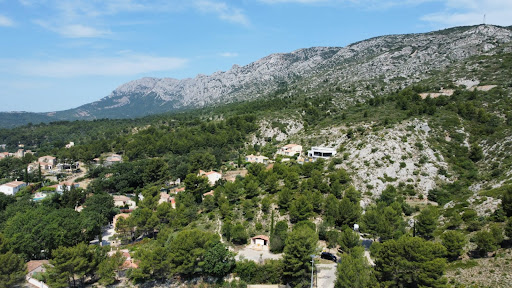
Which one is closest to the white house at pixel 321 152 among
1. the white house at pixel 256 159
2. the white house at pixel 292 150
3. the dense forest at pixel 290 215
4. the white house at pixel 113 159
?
the white house at pixel 292 150

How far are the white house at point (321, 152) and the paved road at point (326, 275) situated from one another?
36.4 m

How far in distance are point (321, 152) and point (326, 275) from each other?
4132 centimetres

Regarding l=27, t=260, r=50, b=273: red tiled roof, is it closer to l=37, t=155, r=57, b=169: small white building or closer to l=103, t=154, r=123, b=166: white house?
l=103, t=154, r=123, b=166: white house

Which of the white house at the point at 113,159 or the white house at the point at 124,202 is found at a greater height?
the white house at the point at 113,159

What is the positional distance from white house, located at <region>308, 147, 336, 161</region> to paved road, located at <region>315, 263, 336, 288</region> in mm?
36359

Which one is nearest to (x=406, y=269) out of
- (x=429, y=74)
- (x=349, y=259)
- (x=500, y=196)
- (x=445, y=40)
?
A: (x=349, y=259)

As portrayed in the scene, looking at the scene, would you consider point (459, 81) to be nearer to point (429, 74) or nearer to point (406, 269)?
point (429, 74)

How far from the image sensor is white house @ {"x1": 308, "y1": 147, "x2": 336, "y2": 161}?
66.7 m

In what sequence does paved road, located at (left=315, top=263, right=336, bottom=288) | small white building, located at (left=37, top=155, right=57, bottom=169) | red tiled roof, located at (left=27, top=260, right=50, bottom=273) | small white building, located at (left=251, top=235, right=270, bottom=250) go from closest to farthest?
paved road, located at (left=315, top=263, right=336, bottom=288) < red tiled roof, located at (left=27, top=260, right=50, bottom=273) < small white building, located at (left=251, top=235, right=270, bottom=250) < small white building, located at (left=37, top=155, right=57, bottom=169)

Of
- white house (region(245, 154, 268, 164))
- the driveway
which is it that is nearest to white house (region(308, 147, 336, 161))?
→ white house (region(245, 154, 268, 164))

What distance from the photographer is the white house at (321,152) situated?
6669cm

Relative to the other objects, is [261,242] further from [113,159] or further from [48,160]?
[48,160]

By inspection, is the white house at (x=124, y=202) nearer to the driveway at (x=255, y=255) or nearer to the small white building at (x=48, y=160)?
the driveway at (x=255, y=255)

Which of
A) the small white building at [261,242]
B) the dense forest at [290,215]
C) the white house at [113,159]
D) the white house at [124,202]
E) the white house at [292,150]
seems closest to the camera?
the dense forest at [290,215]
